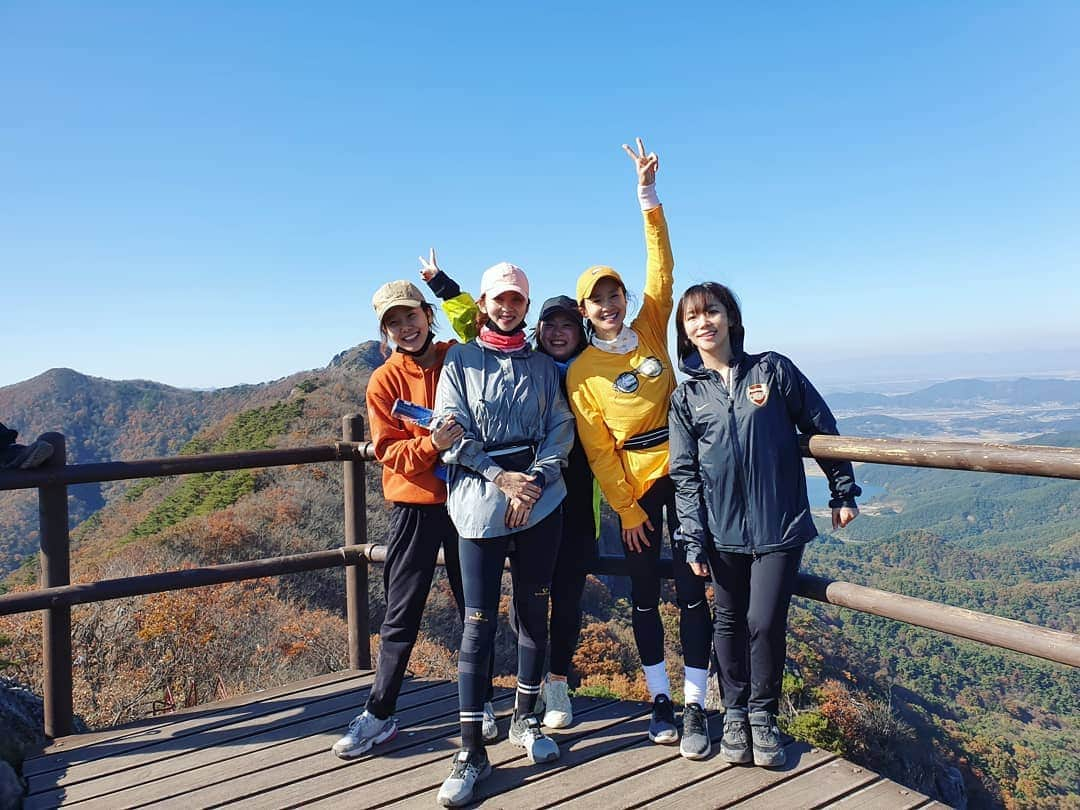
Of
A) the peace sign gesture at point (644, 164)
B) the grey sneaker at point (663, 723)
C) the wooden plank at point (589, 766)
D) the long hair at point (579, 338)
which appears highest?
the peace sign gesture at point (644, 164)

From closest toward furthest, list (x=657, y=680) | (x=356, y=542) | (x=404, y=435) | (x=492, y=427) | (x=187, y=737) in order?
(x=492, y=427), (x=404, y=435), (x=657, y=680), (x=187, y=737), (x=356, y=542)

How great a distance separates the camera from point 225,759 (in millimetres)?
2852

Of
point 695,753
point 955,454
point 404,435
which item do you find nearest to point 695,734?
point 695,753

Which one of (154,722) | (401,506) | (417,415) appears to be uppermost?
(417,415)

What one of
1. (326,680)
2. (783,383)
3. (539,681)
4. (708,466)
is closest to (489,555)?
(539,681)

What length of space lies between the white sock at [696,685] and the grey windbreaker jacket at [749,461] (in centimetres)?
52

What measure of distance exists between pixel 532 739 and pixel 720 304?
1.88 m

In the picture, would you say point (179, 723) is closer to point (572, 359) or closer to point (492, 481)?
point (492, 481)

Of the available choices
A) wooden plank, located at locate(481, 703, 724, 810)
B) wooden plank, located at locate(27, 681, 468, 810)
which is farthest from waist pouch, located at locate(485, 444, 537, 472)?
wooden plank, located at locate(27, 681, 468, 810)

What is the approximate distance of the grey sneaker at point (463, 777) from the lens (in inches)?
94.7

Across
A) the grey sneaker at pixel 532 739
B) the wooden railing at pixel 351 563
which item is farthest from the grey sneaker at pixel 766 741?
the grey sneaker at pixel 532 739

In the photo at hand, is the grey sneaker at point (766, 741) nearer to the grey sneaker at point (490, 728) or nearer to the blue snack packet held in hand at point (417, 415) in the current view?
the grey sneaker at point (490, 728)

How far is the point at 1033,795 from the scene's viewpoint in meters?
23.2

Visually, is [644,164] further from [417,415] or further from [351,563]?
[351,563]
